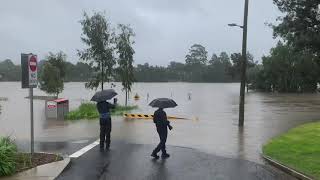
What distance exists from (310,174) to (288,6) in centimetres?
3095

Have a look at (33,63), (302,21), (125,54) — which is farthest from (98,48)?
(33,63)

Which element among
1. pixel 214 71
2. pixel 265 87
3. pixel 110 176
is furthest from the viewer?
pixel 214 71

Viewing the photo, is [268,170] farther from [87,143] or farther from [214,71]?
[214,71]

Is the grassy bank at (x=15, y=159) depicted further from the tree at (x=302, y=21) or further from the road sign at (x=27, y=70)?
the tree at (x=302, y=21)

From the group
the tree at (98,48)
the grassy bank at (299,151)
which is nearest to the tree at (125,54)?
the tree at (98,48)

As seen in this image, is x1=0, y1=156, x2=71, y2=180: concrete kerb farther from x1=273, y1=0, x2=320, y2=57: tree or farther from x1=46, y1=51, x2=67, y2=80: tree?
x1=46, y1=51, x2=67, y2=80: tree

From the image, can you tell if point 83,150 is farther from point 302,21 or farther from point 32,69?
point 302,21

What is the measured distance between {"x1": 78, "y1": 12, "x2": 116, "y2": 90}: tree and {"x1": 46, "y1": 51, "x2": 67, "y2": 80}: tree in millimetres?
26060

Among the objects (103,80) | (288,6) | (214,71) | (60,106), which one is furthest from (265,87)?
(214,71)

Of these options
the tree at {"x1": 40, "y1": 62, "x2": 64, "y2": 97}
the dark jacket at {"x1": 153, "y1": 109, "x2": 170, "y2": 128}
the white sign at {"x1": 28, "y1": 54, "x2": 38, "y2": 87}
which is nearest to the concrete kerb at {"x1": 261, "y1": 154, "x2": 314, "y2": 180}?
the dark jacket at {"x1": 153, "y1": 109, "x2": 170, "y2": 128}

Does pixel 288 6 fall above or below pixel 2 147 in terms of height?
above

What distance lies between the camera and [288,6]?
41.5m

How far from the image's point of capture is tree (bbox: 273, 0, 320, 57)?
39938 millimetres

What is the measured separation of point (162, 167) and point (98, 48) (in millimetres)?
→ 25432
